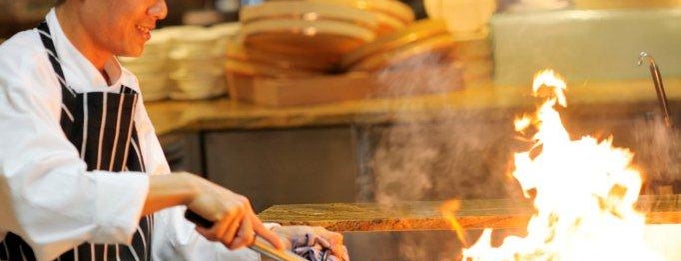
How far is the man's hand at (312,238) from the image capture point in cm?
282

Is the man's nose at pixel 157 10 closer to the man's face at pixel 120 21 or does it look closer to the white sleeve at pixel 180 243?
the man's face at pixel 120 21

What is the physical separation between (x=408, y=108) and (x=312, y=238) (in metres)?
2.40

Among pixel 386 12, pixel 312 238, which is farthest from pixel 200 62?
pixel 312 238

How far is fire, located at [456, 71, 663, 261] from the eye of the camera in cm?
311

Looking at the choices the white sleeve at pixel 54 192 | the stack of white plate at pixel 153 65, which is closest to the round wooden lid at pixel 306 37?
the stack of white plate at pixel 153 65

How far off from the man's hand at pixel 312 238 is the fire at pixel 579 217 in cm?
44

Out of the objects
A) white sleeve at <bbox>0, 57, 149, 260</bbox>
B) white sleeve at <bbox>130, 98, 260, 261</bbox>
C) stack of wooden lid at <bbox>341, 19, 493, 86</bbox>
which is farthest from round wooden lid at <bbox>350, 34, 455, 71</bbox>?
white sleeve at <bbox>0, 57, 149, 260</bbox>

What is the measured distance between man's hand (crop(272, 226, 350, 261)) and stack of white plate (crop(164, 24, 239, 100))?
3.10 m

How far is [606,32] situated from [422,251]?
2.57 meters

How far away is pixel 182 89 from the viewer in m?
6.04

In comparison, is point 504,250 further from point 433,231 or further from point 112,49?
point 112,49

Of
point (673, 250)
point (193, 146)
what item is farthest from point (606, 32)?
point (673, 250)

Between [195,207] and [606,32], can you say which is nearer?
[195,207]

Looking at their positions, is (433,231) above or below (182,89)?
below
